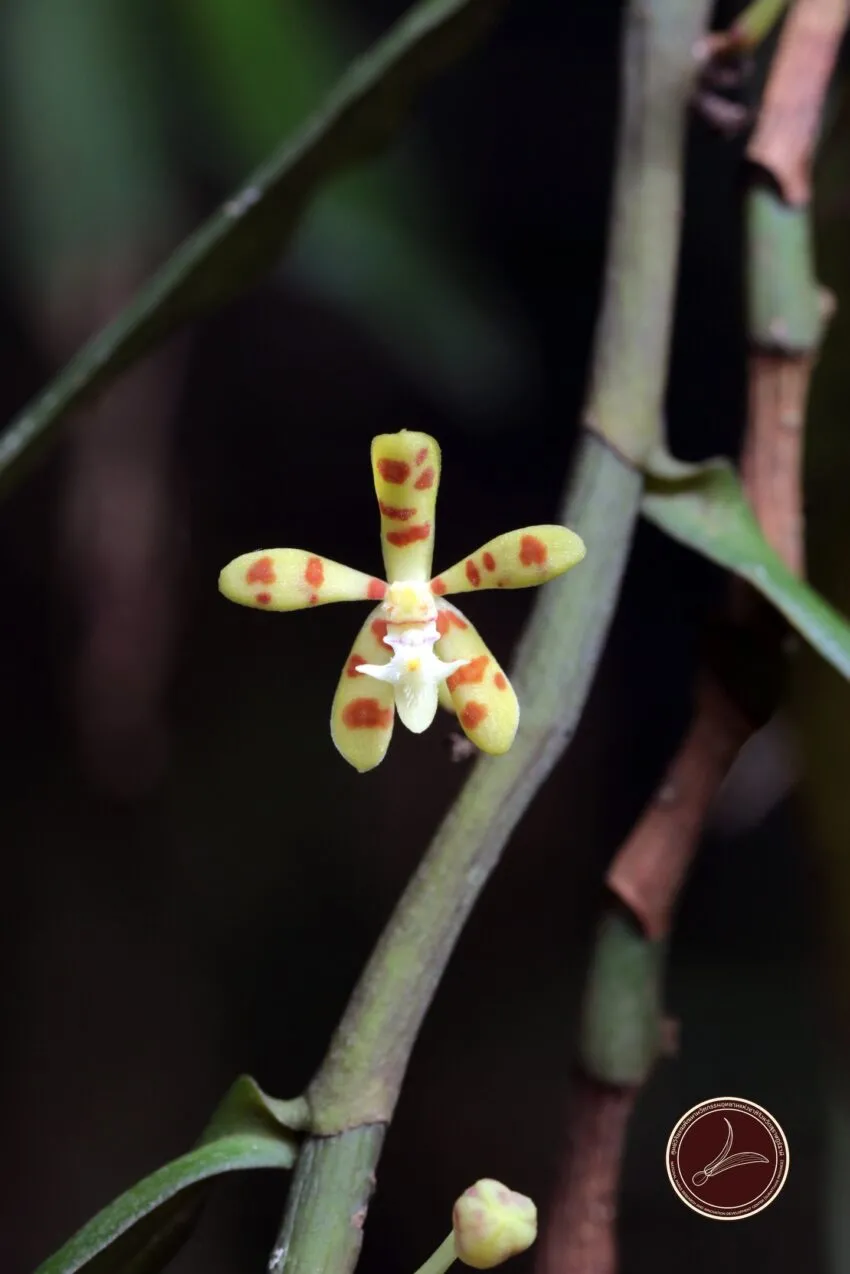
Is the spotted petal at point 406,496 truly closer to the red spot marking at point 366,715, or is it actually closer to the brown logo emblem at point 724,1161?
the red spot marking at point 366,715

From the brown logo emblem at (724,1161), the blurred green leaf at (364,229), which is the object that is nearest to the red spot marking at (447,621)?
the brown logo emblem at (724,1161)

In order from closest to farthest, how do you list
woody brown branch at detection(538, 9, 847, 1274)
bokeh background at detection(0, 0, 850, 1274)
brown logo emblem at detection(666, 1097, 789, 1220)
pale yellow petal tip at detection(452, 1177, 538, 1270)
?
1. pale yellow petal tip at detection(452, 1177, 538, 1270)
2. brown logo emblem at detection(666, 1097, 789, 1220)
3. woody brown branch at detection(538, 9, 847, 1274)
4. bokeh background at detection(0, 0, 850, 1274)

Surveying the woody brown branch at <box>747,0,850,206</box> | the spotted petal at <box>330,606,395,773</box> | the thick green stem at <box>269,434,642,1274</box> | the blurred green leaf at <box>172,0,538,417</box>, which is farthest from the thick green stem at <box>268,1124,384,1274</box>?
the blurred green leaf at <box>172,0,538,417</box>

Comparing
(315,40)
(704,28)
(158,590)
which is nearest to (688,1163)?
(704,28)

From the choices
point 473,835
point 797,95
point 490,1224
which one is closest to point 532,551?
point 473,835

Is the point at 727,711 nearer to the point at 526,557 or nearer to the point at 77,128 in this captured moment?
the point at 526,557

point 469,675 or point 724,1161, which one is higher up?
point 469,675

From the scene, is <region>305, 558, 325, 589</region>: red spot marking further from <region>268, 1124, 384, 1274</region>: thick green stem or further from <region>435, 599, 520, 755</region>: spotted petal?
<region>268, 1124, 384, 1274</region>: thick green stem
